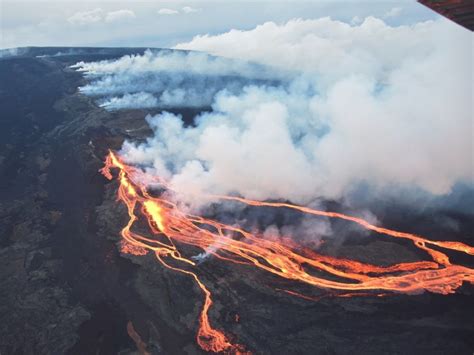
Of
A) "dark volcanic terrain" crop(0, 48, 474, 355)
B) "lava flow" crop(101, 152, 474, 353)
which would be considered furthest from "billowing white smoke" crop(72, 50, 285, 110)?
"lava flow" crop(101, 152, 474, 353)

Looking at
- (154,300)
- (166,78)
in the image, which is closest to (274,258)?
(154,300)

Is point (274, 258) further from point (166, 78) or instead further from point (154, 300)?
point (166, 78)

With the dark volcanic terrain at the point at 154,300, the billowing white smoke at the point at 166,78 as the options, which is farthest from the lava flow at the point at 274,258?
the billowing white smoke at the point at 166,78

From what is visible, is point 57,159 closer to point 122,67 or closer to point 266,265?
point 266,265

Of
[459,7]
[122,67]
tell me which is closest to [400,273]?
[459,7]

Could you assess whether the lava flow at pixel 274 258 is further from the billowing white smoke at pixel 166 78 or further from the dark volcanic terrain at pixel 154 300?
the billowing white smoke at pixel 166 78
